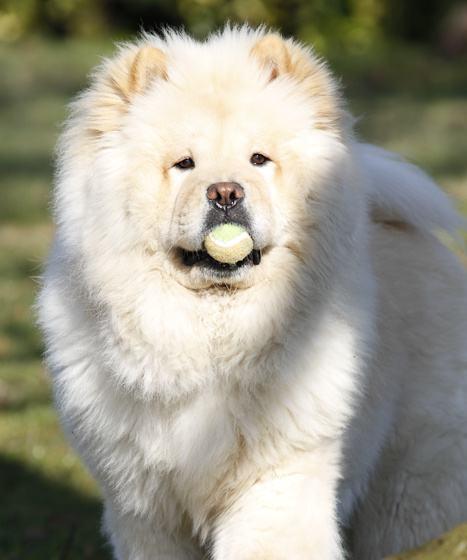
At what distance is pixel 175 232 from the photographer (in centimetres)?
362

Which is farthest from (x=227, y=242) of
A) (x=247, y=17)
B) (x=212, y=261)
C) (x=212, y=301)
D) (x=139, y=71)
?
(x=247, y=17)

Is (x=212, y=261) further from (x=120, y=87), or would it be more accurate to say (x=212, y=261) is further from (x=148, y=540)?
(x=148, y=540)

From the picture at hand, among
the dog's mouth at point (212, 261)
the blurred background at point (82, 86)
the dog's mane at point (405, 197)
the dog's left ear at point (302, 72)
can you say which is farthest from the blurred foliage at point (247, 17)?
the dog's mouth at point (212, 261)

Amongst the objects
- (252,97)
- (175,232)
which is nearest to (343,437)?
(175,232)

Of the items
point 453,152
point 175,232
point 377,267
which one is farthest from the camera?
point 453,152

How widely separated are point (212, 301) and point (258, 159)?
1.61 ft

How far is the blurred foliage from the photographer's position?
17750 millimetres

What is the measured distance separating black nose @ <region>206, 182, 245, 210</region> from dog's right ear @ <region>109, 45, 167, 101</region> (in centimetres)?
51

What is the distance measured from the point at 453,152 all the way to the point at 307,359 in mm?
10492

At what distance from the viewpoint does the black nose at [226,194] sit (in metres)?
3.54

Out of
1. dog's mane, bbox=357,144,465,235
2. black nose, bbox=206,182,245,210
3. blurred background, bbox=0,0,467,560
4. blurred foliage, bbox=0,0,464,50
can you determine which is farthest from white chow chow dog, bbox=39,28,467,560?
blurred foliage, bbox=0,0,464,50

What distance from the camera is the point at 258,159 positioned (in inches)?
147

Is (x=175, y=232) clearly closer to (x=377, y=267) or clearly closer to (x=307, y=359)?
(x=307, y=359)

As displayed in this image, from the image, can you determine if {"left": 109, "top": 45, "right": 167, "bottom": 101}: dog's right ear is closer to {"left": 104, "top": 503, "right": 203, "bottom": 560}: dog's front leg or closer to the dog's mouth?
the dog's mouth
